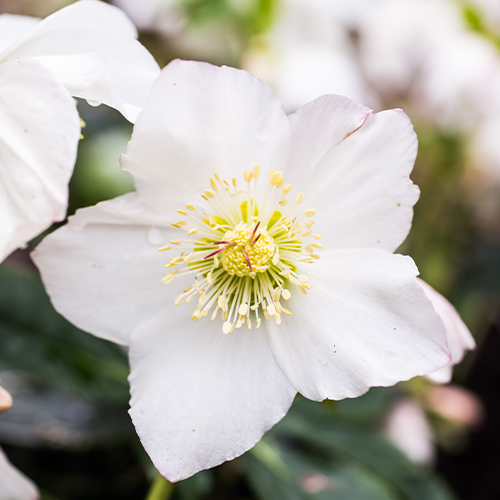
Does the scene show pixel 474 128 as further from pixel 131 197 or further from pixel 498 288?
pixel 131 197

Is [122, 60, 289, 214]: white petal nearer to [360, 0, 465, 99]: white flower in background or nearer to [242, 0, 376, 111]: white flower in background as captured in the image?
[242, 0, 376, 111]: white flower in background

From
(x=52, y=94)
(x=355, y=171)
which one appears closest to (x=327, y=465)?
(x=355, y=171)

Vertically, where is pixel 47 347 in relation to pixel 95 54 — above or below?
below

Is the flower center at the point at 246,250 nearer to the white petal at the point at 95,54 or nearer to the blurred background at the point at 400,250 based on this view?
the white petal at the point at 95,54

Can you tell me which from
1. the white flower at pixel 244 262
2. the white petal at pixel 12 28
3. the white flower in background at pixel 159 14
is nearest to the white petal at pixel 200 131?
the white flower at pixel 244 262

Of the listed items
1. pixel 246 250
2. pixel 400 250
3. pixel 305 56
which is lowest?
pixel 400 250

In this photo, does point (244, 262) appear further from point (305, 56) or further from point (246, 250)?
point (305, 56)

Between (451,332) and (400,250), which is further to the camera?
(400,250)
